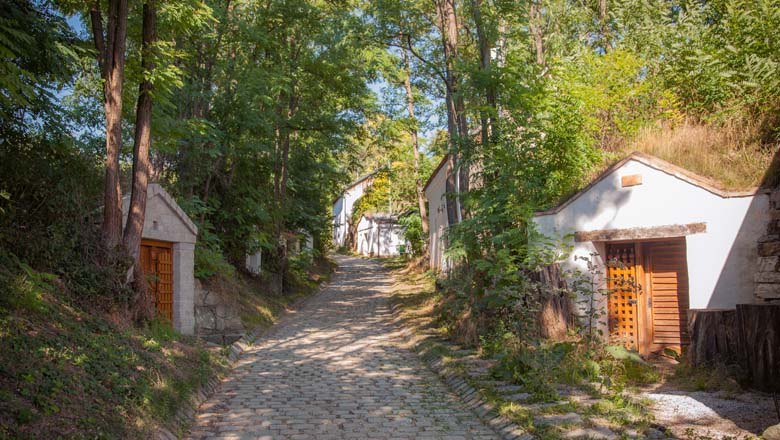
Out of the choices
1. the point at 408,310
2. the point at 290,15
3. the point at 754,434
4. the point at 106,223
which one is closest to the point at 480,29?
the point at 290,15

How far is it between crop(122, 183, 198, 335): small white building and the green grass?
10.2ft

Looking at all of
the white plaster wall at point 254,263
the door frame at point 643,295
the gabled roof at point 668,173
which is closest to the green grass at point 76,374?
the gabled roof at point 668,173

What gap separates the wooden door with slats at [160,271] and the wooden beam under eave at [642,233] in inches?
318

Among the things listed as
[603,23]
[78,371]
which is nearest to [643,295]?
[78,371]

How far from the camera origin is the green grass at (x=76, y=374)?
4928mm

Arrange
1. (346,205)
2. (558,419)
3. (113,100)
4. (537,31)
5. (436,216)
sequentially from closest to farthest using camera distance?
1. (558,419)
2. (113,100)
3. (537,31)
4. (436,216)
5. (346,205)

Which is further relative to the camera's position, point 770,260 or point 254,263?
point 254,263

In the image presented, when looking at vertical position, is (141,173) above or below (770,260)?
above

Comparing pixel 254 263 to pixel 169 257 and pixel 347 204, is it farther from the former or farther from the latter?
pixel 347 204

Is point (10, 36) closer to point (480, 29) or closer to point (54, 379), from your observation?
point (54, 379)

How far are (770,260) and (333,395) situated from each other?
660 centimetres

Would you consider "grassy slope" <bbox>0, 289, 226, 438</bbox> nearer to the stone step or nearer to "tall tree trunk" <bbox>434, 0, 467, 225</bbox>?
the stone step

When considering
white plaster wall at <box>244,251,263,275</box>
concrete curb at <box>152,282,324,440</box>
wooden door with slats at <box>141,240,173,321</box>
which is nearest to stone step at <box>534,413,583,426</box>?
concrete curb at <box>152,282,324,440</box>

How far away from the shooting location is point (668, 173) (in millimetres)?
10180
